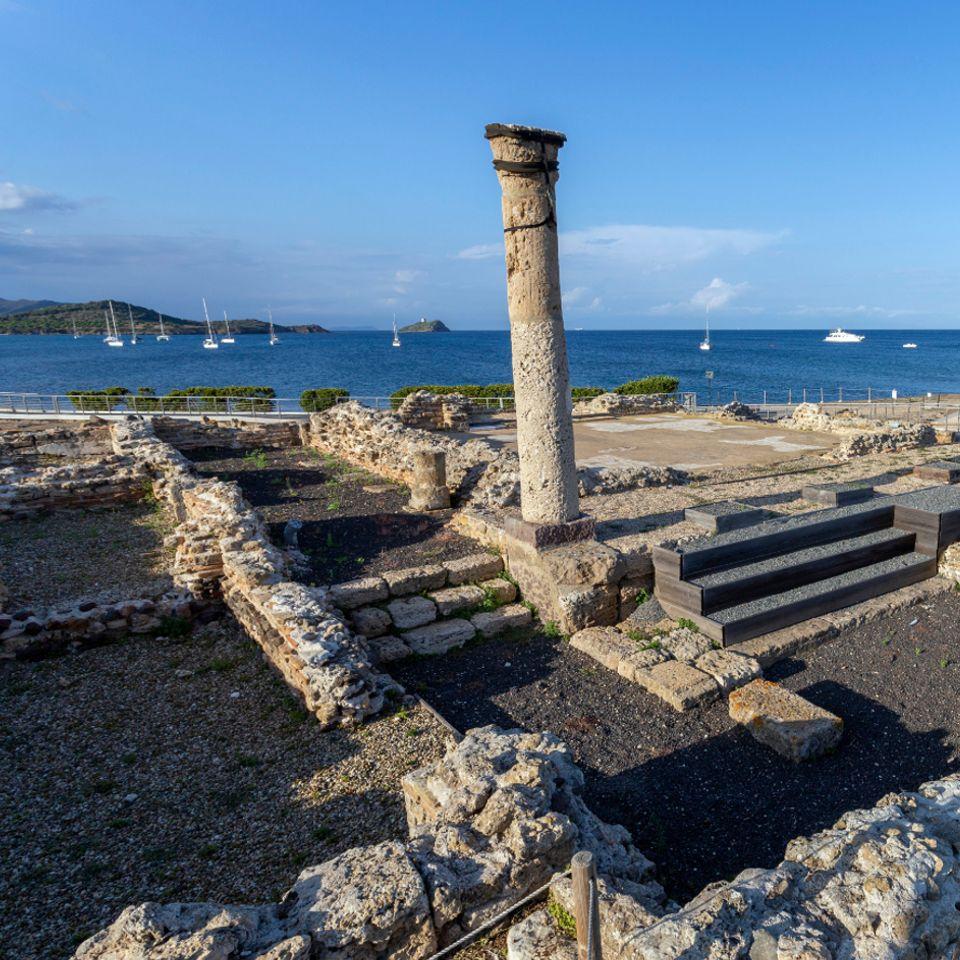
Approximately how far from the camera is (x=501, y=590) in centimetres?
837

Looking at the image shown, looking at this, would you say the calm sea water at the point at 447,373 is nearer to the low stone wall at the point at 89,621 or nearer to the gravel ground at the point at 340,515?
the gravel ground at the point at 340,515

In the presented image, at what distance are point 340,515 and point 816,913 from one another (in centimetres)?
1030

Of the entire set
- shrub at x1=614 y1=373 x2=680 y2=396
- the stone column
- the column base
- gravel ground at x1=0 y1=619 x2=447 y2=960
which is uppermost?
the stone column

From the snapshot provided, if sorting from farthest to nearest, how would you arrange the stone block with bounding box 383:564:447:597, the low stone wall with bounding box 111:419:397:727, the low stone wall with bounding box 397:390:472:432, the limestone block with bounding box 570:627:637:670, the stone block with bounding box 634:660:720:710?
the low stone wall with bounding box 397:390:472:432, the stone block with bounding box 383:564:447:597, the limestone block with bounding box 570:627:637:670, the stone block with bounding box 634:660:720:710, the low stone wall with bounding box 111:419:397:727

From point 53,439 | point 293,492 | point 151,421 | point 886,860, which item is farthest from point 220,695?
point 53,439

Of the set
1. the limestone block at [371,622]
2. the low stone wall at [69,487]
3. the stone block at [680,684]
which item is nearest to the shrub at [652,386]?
the low stone wall at [69,487]

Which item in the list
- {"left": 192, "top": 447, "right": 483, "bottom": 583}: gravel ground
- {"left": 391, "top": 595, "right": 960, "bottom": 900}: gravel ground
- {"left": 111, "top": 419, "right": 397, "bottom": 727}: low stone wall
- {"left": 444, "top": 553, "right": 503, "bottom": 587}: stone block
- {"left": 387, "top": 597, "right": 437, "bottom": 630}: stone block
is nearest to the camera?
{"left": 391, "top": 595, "right": 960, "bottom": 900}: gravel ground

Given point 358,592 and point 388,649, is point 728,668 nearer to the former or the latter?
point 388,649

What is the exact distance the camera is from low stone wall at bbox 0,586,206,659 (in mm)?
7012

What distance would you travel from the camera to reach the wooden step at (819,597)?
23.7 feet

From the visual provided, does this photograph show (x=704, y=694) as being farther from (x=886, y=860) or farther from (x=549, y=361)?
(x=549, y=361)

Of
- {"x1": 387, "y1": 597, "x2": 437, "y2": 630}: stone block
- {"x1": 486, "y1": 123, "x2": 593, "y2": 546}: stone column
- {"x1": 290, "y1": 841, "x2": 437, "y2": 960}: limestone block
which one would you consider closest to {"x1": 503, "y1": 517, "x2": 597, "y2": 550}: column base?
{"x1": 486, "y1": 123, "x2": 593, "y2": 546}: stone column

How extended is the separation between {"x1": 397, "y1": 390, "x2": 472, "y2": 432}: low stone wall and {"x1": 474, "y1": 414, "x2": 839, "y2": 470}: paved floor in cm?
79

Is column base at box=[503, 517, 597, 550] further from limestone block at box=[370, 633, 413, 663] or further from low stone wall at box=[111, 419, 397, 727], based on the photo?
low stone wall at box=[111, 419, 397, 727]
